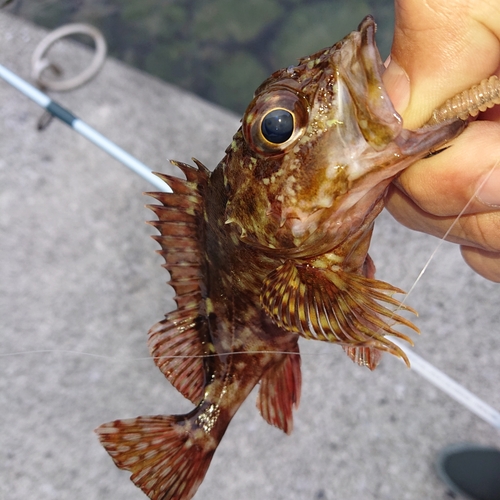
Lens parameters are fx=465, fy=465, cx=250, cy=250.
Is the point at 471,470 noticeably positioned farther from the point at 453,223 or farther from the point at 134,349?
the point at 134,349

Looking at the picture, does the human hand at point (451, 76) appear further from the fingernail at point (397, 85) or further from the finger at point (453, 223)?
the finger at point (453, 223)

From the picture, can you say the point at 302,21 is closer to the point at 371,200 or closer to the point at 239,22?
the point at 239,22

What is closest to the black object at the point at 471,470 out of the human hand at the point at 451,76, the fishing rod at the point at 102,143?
the human hand at the point at 451,76

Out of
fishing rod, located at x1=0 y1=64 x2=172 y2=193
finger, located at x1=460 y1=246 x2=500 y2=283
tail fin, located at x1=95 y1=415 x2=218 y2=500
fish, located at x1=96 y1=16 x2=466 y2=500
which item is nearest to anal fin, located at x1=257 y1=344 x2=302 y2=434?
fish, located at x1=96 y1=16 x2=466 y2=500

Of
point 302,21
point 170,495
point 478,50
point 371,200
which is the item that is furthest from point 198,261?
point 302,21

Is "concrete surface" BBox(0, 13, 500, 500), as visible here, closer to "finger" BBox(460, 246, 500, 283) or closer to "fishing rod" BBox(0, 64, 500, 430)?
"fishing rod" BBox(0, 64, 500, 430)

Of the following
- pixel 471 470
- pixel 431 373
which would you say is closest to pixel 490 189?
pixel 431 373
